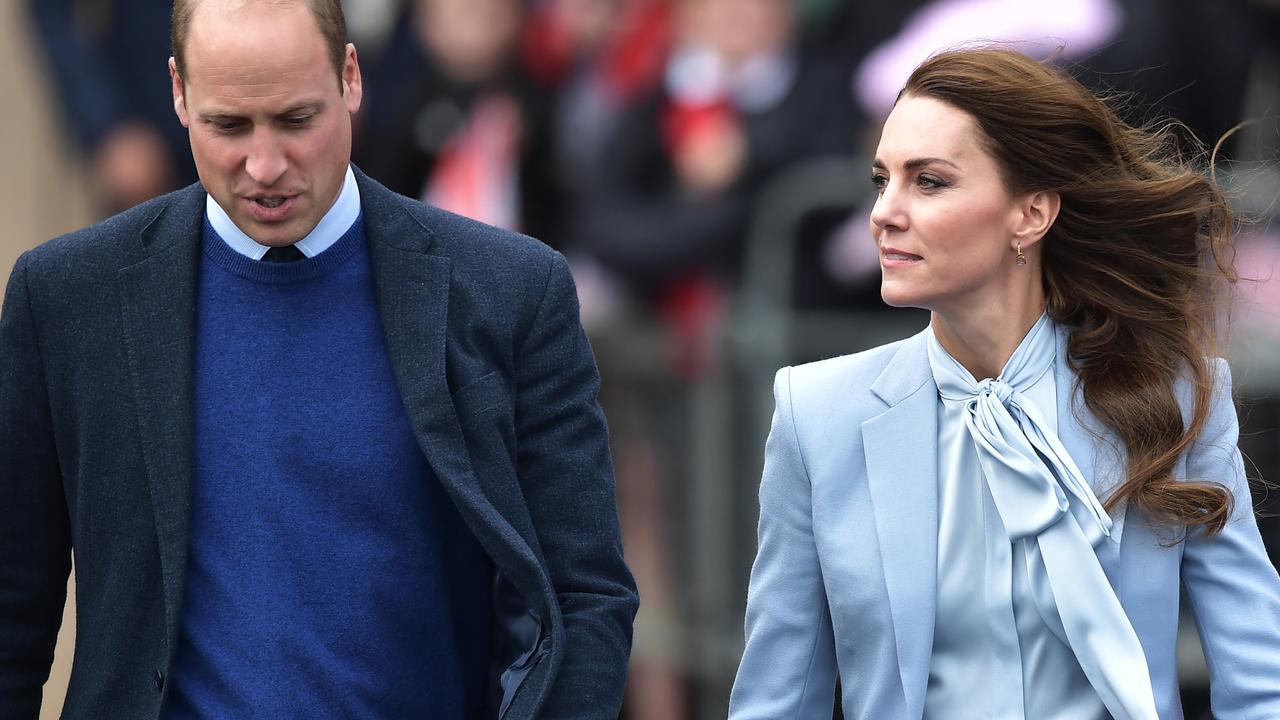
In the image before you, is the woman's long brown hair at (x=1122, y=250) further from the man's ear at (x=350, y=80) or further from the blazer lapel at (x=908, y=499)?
the man's ear at (x=350, y=80)

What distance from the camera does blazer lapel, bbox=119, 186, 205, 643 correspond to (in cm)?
369

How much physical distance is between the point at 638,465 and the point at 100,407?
3942mm

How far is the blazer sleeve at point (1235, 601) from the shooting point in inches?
148

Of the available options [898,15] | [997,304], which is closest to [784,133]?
[898,15]

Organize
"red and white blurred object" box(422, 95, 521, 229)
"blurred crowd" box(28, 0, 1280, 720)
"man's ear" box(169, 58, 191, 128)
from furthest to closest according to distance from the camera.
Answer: "red and white blurred object" box(422, 95, 521, 229)
"blurred crowd" box(28, 0, 1280, 720)
"man's ear" box(169, 58, 191, 128)

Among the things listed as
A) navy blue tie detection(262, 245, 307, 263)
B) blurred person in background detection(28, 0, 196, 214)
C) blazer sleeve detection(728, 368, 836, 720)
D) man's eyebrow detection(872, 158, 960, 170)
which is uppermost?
man's eyebrow detection(872, 158, 960, 170)

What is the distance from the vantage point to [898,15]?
6973mm

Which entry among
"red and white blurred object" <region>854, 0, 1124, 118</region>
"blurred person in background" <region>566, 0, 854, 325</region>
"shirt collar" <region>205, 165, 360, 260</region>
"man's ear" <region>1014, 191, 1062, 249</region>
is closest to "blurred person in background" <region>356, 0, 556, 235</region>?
"blurred person in background" <region>566, 0, 854, 325</region>

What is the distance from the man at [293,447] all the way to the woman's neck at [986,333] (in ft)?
2.09

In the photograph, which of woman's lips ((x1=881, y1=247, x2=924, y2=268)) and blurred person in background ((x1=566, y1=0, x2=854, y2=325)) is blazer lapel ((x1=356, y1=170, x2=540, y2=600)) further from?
blurred person in background ((x1=566, y1=0, x2=854, y2=325))

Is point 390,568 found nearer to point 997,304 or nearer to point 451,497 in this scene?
point 451,497

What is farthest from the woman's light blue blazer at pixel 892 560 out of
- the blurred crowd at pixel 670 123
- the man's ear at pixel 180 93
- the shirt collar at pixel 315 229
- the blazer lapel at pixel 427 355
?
the blurred crowd at pixel 670 123

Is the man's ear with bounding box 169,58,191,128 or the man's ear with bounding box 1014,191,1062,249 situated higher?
the man's ear with bounding box 169,58,191,128

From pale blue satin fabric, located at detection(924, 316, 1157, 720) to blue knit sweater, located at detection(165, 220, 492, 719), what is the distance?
0.82 meters
